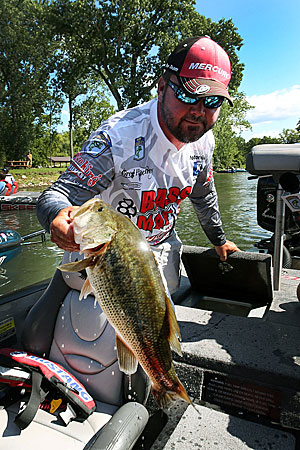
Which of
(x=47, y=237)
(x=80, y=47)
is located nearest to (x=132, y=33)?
(x=80, y=47)

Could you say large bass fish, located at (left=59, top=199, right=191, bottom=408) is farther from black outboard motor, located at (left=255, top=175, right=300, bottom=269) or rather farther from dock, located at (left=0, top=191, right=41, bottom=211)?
dock, located at (left=0, top=191, right=41, bottom=211)

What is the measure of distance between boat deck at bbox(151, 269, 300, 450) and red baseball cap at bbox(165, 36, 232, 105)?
1614 mm

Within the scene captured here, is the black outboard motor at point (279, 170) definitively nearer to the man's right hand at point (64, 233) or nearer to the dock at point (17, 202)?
the man's right hand at point (64, 233)

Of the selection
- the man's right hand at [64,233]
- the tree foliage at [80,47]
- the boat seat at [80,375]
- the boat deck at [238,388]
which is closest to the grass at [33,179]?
the tree foliage at [80,47]

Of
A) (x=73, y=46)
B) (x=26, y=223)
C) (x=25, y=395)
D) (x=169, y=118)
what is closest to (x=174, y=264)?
(x=169, y=118)

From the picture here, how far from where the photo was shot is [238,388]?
7.41ft

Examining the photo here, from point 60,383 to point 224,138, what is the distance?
226 feet

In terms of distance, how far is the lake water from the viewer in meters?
7.74

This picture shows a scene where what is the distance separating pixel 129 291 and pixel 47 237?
10.0 meters

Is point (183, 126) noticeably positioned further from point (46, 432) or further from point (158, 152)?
point (46, 432)

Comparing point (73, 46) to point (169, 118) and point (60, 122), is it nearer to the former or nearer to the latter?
point (60, 122)

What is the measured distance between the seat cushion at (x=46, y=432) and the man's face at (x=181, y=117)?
1868 mm

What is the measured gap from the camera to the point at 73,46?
3050 cm

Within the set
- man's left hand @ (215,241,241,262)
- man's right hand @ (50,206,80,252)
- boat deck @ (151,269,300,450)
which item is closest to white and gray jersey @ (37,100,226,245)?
man's right hand @ (50,206,80,252)
